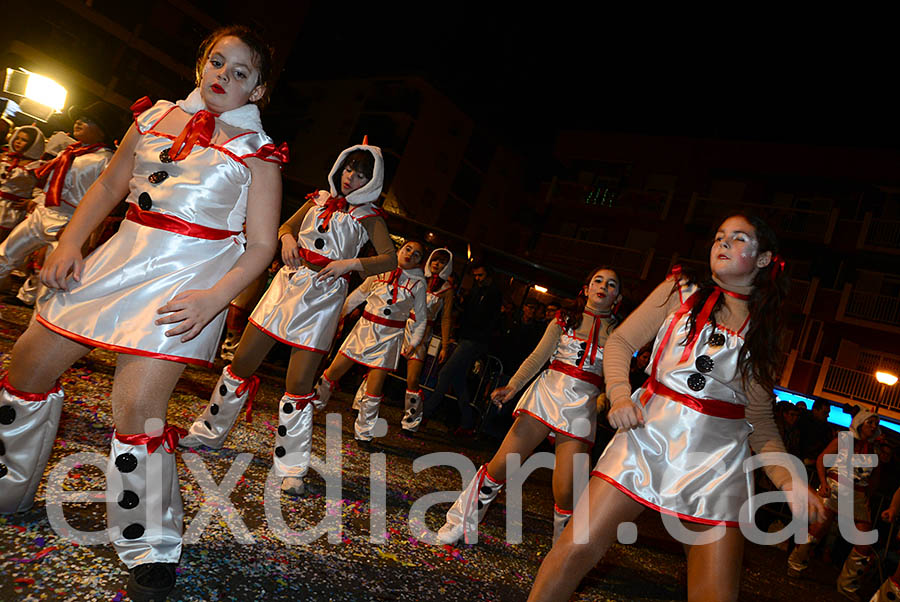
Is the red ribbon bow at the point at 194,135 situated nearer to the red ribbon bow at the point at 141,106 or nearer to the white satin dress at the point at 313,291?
the red ribbon bow at the point at 141,106

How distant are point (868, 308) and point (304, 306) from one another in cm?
2446

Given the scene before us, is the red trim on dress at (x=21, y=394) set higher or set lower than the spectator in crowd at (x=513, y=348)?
lower

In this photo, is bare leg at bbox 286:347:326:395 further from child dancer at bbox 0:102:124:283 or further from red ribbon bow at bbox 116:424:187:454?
child dancer at bbox 0:102:124:283

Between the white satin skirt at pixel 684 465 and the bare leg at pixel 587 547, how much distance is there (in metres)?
0.07

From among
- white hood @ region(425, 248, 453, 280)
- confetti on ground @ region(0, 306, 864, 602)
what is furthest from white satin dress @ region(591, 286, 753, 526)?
white hood @ region(425, 248, 453, 280)

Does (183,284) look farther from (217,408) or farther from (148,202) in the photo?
(217,408)

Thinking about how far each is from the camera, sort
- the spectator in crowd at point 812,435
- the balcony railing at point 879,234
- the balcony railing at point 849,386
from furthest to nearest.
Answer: the balcony railing at point 879,234 → the balcony railing at point 849,386 → the spectator in crowd at point 812,435

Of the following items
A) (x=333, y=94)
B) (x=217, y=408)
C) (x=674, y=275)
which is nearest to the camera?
(x=674, y=275)

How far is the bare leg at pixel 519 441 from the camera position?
3.74m

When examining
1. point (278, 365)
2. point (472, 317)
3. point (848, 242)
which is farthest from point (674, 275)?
point (848, 242)

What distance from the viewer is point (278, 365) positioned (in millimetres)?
9602

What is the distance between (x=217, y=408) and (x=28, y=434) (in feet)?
5.44

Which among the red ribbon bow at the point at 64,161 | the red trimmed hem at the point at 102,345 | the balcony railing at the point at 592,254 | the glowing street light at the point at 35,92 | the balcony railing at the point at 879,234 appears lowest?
the red trimmed hem at the point at 102,345

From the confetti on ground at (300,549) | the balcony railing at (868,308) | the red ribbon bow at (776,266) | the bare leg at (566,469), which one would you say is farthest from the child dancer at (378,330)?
the balcony railing at (868,308)
